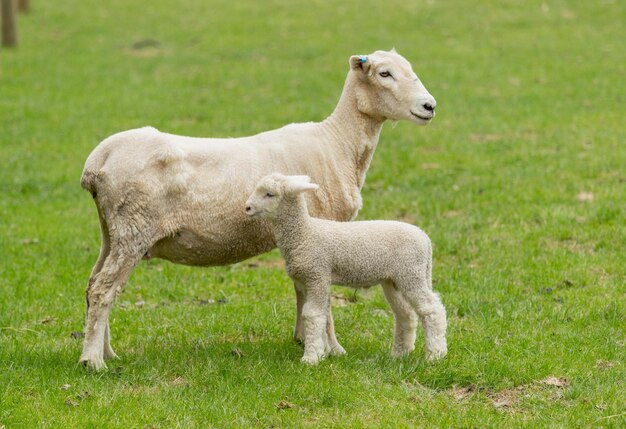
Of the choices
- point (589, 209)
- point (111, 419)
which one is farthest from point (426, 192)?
point (111, 419)

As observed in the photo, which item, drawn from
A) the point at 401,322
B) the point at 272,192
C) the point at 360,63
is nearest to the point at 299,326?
the point at 401,322

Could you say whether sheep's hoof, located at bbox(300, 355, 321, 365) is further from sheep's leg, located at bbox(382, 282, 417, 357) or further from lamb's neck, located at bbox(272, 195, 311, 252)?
lamb's neck, located at bbox(272, 195, 311, 252)

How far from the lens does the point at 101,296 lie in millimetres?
6641

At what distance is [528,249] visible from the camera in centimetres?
952

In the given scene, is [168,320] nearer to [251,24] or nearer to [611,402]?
[611,402]

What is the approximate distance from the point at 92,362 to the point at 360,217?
4.81 meters

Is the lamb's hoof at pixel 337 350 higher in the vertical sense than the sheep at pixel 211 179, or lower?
lower

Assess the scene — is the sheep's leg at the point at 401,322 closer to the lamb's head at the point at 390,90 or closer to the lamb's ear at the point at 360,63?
the lamb's head at the point at 390,90

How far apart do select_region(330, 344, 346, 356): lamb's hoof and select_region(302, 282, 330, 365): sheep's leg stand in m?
0.36

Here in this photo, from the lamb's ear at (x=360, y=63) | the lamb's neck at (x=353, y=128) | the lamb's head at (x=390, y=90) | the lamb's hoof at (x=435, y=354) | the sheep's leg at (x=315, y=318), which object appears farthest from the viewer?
the lamb's neck at (x=353, y=128)

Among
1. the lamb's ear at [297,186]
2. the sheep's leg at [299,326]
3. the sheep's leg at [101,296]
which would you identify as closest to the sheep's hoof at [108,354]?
the sheep's leg at [101,296]

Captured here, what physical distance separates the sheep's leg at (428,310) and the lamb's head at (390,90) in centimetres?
120

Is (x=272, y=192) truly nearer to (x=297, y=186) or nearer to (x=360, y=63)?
(x=297, y=186)

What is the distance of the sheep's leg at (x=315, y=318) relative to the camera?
6.55 meters
